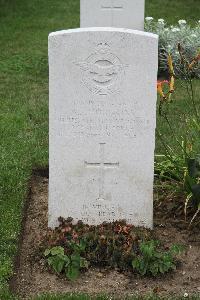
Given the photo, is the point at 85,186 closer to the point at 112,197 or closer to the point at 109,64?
the point at 112,197

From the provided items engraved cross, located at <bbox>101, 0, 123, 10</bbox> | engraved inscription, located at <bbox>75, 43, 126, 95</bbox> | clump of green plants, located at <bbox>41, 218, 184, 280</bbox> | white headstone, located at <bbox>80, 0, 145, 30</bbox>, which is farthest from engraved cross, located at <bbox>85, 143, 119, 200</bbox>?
engraved cross, located at <bbox>101, 0, 123, 10</bbox>

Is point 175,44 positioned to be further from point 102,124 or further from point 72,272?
point 72,272

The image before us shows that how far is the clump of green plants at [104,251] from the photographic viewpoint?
415cm

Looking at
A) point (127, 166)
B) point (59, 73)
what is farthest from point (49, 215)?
point (59, 73)

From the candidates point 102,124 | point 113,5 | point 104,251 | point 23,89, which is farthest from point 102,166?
point 113,5

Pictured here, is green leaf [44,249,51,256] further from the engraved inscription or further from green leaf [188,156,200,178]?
green leaf [188,156,200,178]

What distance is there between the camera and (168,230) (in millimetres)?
4801

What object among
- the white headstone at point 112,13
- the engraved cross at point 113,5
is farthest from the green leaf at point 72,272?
the engraved cross at point 113,5

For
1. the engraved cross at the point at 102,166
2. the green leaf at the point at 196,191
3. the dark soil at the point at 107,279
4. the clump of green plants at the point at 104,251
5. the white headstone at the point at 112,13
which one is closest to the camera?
the dark soil at the point at 107,279

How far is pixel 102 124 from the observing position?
174 inches

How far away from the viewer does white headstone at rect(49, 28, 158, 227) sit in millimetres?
4262

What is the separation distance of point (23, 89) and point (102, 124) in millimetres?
4604

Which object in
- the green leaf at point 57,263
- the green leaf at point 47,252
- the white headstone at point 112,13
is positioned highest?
the white headstone at point 112,13

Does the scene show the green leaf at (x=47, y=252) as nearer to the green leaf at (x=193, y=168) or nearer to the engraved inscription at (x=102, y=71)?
the engraved inscription at (x=102, y=71)
